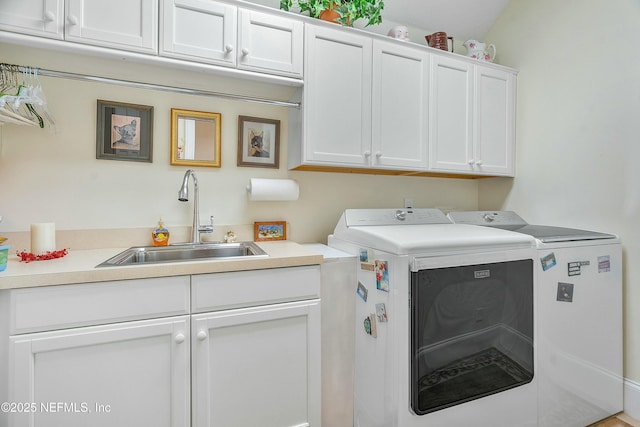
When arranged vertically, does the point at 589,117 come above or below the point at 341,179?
above

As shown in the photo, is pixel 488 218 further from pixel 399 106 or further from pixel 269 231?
pixel 269 231

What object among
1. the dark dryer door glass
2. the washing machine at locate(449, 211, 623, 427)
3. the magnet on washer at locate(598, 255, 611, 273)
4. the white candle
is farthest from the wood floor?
the white candle

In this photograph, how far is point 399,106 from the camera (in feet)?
6.51

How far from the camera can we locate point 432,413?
1.38 metres

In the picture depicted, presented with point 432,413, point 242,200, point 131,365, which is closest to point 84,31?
point 242,200

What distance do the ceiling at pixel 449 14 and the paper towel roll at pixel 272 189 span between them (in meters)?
1.50

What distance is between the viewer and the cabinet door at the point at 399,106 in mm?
1924

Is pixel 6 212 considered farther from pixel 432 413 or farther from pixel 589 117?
pixel 589 117

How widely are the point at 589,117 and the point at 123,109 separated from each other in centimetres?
280

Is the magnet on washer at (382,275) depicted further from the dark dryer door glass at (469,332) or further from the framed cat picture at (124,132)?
the framed cat picture at (124,132)

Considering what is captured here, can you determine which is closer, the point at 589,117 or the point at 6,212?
the point at 6,212

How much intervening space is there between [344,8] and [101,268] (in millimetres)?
1871

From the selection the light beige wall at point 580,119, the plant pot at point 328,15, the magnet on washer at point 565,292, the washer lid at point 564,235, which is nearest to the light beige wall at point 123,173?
the plant pot at point 328,15

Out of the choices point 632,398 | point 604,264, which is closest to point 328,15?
point 604,264
